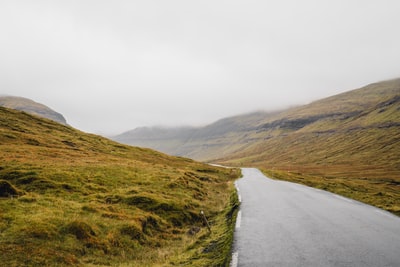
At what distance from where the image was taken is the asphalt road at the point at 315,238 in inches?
330

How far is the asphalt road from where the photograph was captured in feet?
27.5

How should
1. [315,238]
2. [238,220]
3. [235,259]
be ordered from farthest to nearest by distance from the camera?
[238,220] < [315,238] < [235,259]

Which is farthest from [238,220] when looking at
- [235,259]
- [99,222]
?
[99,222]

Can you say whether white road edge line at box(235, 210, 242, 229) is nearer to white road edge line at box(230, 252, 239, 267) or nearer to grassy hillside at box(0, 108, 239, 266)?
grassy hillside at box(0, 108, 239, 266)

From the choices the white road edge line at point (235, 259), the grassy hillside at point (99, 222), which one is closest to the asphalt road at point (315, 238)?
the white road edge line at point (235, 259)

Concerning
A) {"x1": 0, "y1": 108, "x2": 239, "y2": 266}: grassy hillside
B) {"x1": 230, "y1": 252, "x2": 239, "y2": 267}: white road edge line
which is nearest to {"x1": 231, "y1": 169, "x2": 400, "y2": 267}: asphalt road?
{"x1": 230, "y1": 252, "x2": 239, "y2": 267}: white road edge line

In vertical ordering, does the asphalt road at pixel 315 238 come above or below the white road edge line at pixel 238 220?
above

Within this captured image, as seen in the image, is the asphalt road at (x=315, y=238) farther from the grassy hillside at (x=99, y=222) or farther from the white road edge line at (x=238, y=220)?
the grassy hillside at (x=99, y=222)

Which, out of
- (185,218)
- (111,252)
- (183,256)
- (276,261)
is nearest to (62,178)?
(185,218)

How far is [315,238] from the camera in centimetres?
1052

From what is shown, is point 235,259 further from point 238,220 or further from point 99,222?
point 99,222

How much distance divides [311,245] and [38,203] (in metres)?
13.7

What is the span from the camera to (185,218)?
17266 millimetres

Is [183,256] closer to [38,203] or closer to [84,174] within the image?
[38,203]
